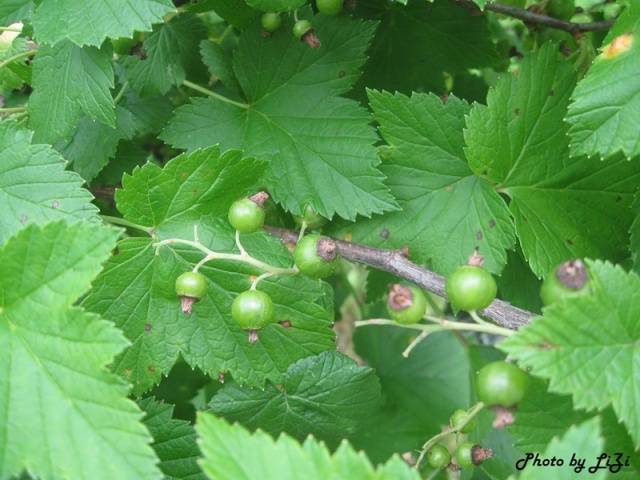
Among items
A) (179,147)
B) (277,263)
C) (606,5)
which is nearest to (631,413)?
(277,263)

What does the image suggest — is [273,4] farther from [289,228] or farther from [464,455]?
[464,455]

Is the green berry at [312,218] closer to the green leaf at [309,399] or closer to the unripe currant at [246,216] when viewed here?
the unripe currant at [246,216]

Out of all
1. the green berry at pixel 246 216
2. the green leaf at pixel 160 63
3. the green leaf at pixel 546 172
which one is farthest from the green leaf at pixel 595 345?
the green leaf at pixel 160 63

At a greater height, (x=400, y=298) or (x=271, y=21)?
(x=271, y=21)

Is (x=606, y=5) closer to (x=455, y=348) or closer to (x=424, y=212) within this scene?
(x=424, y=212)

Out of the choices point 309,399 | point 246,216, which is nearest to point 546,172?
point 246,216

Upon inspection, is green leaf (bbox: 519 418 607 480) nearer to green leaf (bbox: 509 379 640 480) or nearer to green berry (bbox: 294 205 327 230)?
green leaf (bbox: 509 379 640 480)
